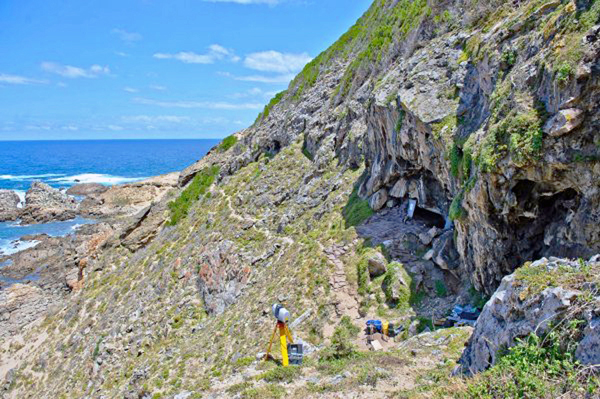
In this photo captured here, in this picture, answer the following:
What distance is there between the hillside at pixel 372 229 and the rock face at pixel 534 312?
0.71 m

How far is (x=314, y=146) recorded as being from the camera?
1273 inches

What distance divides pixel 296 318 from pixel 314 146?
1780 cm

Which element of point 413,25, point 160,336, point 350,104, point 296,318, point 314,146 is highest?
point 413,25

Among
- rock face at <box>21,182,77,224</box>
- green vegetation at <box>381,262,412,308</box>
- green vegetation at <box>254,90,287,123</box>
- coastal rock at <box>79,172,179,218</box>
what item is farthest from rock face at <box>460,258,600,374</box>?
rock face at <box>21,182,77,224</box>

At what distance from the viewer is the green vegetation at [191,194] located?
1430 inches

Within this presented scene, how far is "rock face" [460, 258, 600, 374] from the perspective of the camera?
658 centimetres

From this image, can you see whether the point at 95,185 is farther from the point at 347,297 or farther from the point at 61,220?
the point at 347,297

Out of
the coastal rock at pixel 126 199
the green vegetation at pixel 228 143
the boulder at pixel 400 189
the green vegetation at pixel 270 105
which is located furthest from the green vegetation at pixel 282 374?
the coastal rock at pixel 126 199

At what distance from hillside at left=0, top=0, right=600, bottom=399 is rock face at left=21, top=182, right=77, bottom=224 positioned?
33766mm

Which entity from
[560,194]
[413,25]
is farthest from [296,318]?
[413,25]

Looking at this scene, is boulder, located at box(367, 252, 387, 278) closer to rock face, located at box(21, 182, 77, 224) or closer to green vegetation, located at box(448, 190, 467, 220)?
green vegetation, located at box(448, 190, 467, 220)

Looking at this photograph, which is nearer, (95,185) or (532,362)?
(532,362)

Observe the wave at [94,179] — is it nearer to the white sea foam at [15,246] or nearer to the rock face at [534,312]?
the white sea foam at [15,246]

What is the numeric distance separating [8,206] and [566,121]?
8199 centimetres
